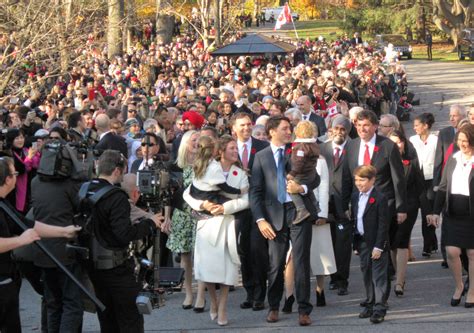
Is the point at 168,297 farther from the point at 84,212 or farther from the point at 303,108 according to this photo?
the point at 303,108

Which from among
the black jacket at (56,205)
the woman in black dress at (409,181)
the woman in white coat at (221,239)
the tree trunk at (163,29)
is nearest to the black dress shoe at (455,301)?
the woman in black dress at (409,181)

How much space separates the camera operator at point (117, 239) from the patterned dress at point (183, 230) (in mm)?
2511

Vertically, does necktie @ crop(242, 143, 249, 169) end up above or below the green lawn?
below

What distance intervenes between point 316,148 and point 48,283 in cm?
284

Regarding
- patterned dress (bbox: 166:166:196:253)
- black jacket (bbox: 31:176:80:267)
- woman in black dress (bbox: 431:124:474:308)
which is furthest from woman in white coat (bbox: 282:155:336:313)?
black jacket (bbox: 31:176:80:267)

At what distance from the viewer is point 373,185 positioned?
945 centimetres

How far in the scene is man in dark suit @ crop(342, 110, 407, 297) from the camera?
973 centimetres

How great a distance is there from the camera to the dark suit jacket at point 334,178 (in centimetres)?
1030

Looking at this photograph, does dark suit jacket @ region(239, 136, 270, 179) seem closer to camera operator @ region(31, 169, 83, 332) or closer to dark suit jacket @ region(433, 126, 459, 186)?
dark suit jacket @ region(433, 126, 459, 186)

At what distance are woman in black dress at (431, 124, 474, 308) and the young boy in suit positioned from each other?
2.83ft

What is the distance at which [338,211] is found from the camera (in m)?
10.3

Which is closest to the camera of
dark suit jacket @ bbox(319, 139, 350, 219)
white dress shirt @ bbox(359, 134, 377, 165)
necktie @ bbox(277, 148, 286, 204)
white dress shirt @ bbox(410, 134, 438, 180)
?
necktie @ bbox(277, 148, 286, 204)

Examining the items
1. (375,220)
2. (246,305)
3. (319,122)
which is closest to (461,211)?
(375,220)

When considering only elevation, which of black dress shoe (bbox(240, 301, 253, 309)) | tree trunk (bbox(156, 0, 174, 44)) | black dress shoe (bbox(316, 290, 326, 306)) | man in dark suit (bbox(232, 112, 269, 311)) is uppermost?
tree trunk (bbox(156, 0, 174, 44))
